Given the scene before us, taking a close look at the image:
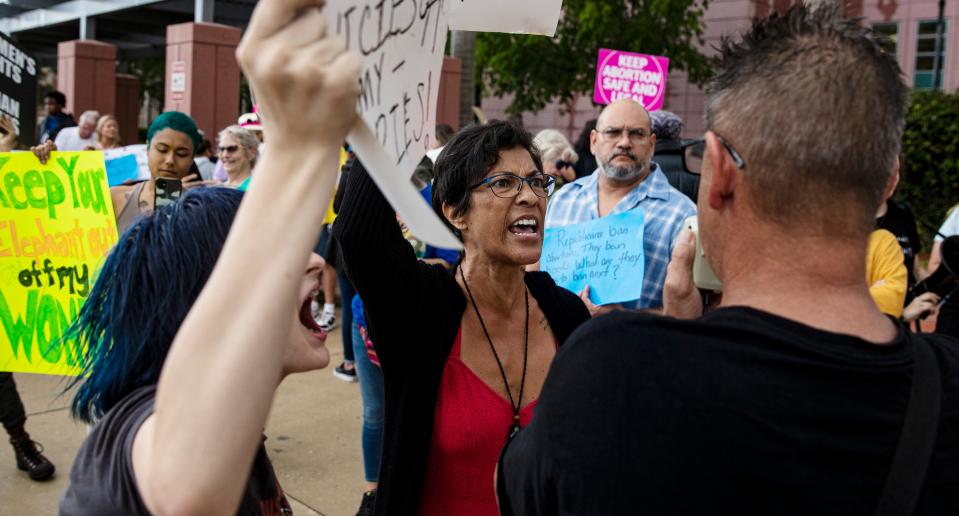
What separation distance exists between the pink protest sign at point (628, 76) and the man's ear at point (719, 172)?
27.1 feet

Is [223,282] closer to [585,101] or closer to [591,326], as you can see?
[591,326]

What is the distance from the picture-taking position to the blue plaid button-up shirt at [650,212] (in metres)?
3.78

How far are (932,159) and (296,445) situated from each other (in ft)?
37.5

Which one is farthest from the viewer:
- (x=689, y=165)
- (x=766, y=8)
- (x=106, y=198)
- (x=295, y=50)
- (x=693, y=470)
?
(x=766, y=8)

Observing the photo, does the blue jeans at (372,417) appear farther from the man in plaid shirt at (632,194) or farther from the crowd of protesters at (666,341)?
the crowd of protesters at (666,341)

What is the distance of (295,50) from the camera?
92cm

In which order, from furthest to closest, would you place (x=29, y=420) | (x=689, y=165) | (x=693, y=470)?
(x=29, y=420) < (x=689, y=165) < (x=693, y=470)

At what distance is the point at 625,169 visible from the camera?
4160mm

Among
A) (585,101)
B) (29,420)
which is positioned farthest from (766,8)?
(29,420)

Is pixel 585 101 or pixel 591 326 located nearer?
pixel 591 326

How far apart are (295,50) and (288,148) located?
0.11 meters

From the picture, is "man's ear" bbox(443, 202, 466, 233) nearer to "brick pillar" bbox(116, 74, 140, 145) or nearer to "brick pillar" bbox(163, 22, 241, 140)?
"brick pillar" bbox(163, 22, 241, 140)

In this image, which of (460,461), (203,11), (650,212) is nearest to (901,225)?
(650,212)

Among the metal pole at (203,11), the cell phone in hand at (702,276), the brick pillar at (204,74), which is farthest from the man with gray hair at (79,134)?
the cell phone in hand at (702,276)
